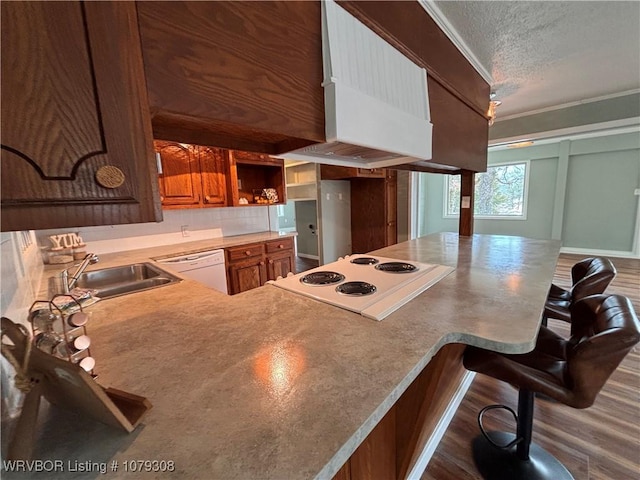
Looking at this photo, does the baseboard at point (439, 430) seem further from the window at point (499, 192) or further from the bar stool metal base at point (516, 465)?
the window at point (499, 192)

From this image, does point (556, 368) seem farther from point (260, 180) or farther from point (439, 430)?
point (260, 180)

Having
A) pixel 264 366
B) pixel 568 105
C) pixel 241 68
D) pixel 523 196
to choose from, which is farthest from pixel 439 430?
pixel 523 196

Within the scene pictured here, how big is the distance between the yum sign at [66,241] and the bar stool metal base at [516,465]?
3.19 metres

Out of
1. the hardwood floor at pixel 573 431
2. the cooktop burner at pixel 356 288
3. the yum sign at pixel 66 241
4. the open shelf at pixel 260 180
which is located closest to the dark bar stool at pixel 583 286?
the hardwood floor at pixel 573 431

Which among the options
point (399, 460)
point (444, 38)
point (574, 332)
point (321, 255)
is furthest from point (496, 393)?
point (321, 255)

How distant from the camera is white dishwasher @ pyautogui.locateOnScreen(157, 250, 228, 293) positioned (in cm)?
237

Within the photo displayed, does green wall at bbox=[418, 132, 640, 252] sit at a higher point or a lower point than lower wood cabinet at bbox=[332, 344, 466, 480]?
higher

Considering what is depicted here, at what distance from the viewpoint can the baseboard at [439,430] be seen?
4.33ft

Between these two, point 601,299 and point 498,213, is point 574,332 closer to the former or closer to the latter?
point 601,299

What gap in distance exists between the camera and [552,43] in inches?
72.2

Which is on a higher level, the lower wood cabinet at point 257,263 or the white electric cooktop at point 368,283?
the white electric cooktop at point 368,283

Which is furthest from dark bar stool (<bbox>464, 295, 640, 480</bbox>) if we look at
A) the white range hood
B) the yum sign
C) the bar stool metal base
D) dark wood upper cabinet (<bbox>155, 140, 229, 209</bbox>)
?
the yum sign

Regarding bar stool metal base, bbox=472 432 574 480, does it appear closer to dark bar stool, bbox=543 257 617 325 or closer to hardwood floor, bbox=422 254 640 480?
hardwood floor, bbox=422 254 640 480

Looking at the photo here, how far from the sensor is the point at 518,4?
140 centimetres
